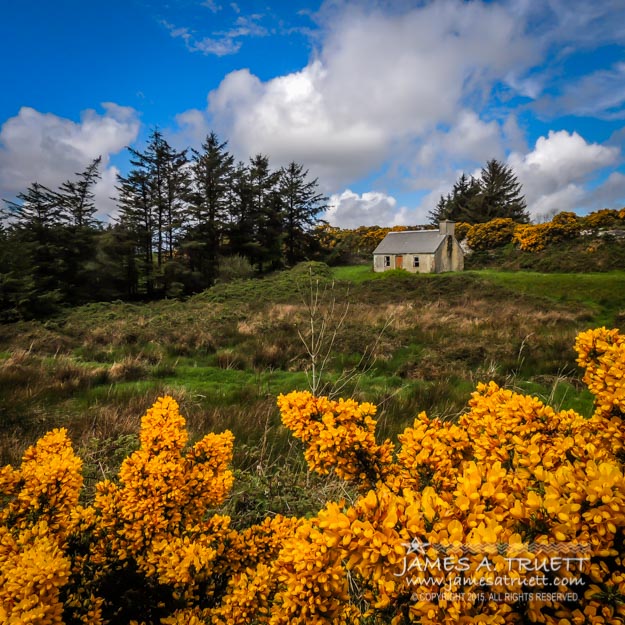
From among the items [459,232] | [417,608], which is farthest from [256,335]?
[459,232]

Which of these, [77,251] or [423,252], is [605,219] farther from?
[77,251]

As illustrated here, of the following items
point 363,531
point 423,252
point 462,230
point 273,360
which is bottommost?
point 273,360

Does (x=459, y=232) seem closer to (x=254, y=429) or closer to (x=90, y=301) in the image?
(x=90, y=301)

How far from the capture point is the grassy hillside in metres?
5.32

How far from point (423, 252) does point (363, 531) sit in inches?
1394

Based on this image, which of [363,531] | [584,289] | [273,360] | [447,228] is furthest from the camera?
[447,228]

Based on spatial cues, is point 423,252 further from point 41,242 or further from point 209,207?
point 41,242

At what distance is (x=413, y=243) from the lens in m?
35.9

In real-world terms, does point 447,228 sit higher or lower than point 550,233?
higher

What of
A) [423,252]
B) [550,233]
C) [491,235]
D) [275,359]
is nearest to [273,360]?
[275,359]

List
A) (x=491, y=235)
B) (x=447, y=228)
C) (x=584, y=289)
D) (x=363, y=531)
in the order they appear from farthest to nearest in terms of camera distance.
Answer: (x=491, y=235)
(x=447, y=228)
(x=584, y=289)
(x=363, y=531)

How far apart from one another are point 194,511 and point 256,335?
1173 centimetres

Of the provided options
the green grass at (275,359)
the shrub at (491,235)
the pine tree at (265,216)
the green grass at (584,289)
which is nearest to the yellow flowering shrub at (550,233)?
the shrub at (491,235)

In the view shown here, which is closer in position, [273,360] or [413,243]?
[273,360]
